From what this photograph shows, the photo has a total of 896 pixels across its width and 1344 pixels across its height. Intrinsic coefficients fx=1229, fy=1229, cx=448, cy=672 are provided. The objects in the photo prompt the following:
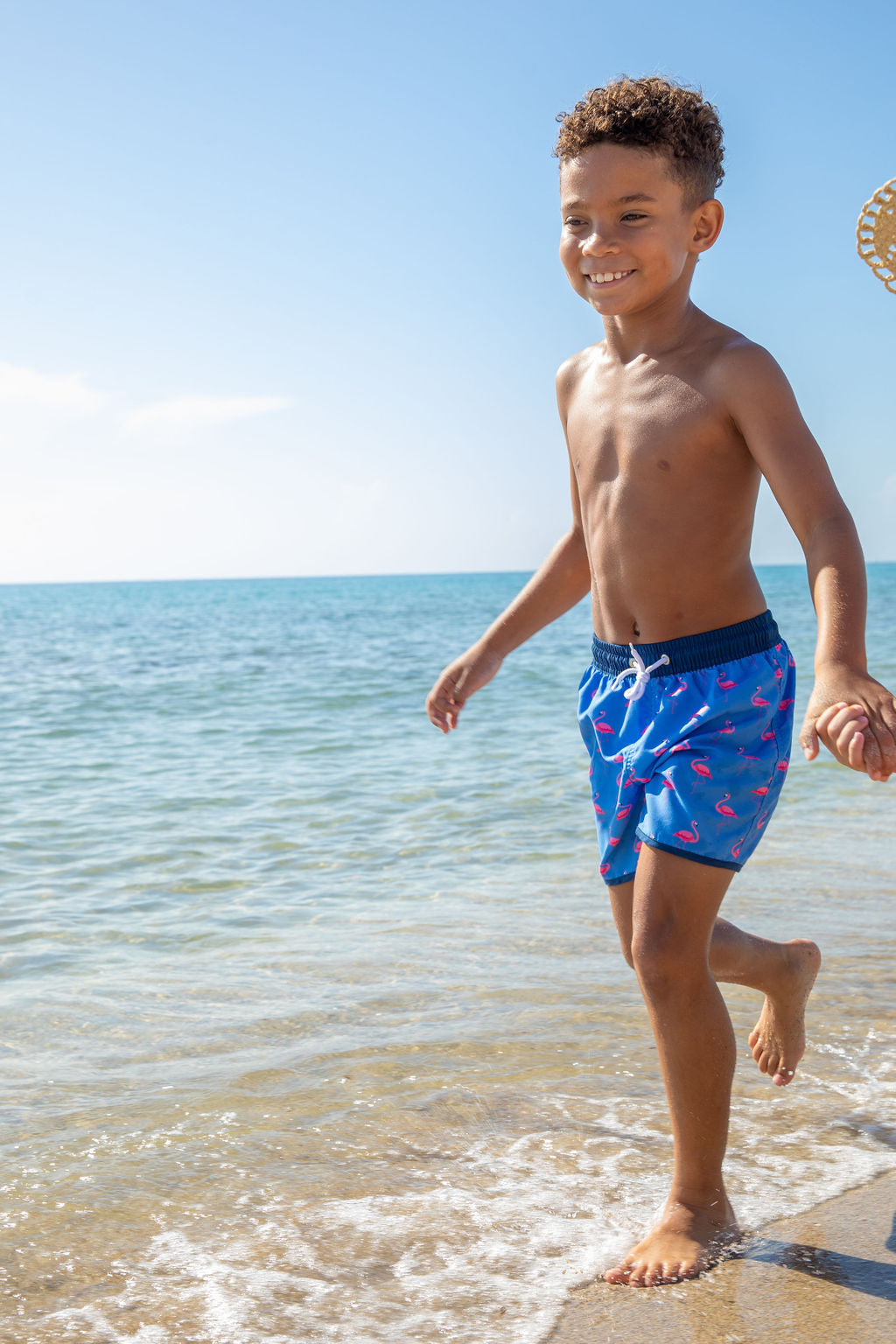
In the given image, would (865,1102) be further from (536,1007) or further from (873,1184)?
(536,1007)

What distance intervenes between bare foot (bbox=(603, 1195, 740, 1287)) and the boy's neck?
1477mm

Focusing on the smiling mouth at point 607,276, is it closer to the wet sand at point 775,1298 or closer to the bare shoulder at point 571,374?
the bare shoulder at point 571,374

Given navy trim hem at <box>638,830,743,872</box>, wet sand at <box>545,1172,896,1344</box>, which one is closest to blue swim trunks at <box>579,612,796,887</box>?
navy trim hem at <box>638,830,743,872</box>

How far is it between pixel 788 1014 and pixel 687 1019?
0.55 metres

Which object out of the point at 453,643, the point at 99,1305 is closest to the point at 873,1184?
the point at 99,1305

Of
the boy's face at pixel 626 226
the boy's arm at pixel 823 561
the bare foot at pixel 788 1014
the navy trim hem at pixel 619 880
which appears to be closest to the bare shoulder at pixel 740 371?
the boy's arm at pixel 823 561

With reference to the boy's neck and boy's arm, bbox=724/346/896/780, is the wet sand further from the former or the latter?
the boy's neck

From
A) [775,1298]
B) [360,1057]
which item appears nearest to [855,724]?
[775,1298]

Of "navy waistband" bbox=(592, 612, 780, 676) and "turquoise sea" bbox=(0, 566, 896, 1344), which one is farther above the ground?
"navy waistband" bbox=(592, 612, 780, 676)

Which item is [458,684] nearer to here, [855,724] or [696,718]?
[696,718]

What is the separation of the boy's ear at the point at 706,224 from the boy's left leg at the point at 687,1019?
111 cm

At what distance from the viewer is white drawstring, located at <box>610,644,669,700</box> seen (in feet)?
7.13

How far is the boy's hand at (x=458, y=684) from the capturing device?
2666 millimetres

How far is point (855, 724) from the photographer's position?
59.2 inches
